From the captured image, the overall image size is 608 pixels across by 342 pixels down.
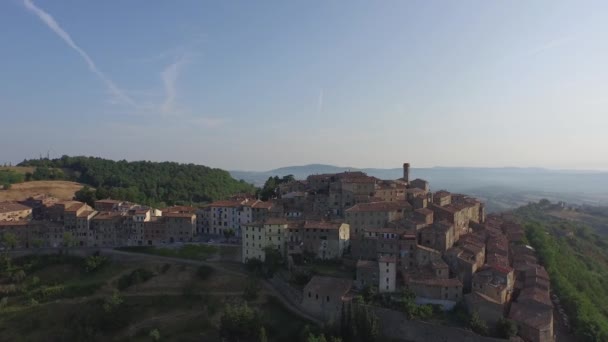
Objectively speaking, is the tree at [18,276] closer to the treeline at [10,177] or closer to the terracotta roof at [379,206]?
the terracotta roof at [379,206]

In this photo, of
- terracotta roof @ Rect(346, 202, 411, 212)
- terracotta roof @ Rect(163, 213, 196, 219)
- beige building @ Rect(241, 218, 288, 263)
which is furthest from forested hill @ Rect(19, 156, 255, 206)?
terracotta roof @ Rect(346, 202, 411, 212)

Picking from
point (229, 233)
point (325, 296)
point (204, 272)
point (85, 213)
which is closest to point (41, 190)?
point (85, 213)

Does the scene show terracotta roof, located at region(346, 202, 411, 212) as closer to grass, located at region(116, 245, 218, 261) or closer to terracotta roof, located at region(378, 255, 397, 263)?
terracotta roof, located at region(378, 255, 397, 263)

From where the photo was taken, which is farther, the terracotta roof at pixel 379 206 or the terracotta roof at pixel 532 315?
the terracotta roof at pixel 379 206

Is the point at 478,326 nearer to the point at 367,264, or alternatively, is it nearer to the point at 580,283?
the point at 367,264

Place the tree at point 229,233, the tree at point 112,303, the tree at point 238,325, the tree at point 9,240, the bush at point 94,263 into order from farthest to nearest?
the tree at point 229,233 → the tree at point 9,240 → the bush at point 94,263 → the tree at point 112,303 → the tree at point 238,325

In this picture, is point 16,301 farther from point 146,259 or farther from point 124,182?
point 124,182

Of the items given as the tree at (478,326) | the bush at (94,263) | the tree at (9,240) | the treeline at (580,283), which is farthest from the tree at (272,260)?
the tree at (9,240)

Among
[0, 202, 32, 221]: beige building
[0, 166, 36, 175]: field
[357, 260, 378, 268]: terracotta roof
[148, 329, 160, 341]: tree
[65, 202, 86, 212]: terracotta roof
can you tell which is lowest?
[148, 329, 160, 341]: tree
